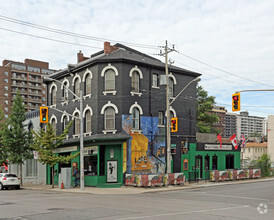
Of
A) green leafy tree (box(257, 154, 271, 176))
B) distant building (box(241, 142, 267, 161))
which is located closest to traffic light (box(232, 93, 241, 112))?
green leafy tree (box(257, 154, 271, 176))

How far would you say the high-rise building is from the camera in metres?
114

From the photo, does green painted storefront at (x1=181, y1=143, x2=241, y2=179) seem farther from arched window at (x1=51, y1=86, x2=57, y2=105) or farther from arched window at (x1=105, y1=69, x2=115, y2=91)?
arched window at (x1=51, y1=86, x2=57, y2=105)

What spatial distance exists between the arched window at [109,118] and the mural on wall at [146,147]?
1.07 m

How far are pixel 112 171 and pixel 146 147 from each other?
3.70 m

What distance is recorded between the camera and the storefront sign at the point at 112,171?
102 feet

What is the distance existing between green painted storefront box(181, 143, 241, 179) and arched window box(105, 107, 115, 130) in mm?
8377

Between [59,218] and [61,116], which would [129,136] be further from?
[59,218]

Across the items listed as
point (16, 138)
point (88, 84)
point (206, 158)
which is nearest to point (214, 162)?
point (206, 158)

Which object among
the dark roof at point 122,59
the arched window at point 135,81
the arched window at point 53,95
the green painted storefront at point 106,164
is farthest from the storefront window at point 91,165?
the arched window at point 53,95

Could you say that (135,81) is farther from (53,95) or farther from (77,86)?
(53,95)

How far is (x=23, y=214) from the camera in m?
13.8

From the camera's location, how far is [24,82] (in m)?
119

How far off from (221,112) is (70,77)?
167115 mm

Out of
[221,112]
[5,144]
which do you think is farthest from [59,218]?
[221,112]
